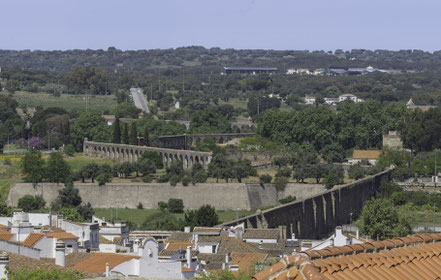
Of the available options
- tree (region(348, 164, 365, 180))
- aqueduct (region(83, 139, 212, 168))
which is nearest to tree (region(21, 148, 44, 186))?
aqueduct (region(83, 139, 212, 168))

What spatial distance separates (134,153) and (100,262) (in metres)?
69.5

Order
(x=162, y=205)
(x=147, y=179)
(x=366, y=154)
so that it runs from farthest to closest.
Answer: (x=366, y=154) → (x=147, y=179) → (x=162, y=205)

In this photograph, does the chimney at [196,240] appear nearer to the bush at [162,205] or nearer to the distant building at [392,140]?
the bush at [162,205]

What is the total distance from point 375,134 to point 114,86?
81678mm

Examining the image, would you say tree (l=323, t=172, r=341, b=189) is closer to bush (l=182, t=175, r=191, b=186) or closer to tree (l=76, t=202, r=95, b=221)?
bush (l=182, t=175, r=191, b=186)

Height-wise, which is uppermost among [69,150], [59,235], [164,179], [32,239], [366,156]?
[32,239]

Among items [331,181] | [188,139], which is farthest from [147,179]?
[188,139]

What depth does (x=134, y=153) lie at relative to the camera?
3789 inches

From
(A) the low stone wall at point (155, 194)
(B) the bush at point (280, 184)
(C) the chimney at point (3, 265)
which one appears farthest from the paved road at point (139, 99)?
(C) the chimney at point (3, 265)

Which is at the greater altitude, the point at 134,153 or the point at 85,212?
the point at 85,212

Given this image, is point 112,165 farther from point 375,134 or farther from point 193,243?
point 193,243

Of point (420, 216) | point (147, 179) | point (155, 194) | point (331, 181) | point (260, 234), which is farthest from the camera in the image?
point (147, 179)

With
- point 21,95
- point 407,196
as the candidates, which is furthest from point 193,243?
point 21,95

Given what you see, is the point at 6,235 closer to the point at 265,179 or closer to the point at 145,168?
the point at 265,179
